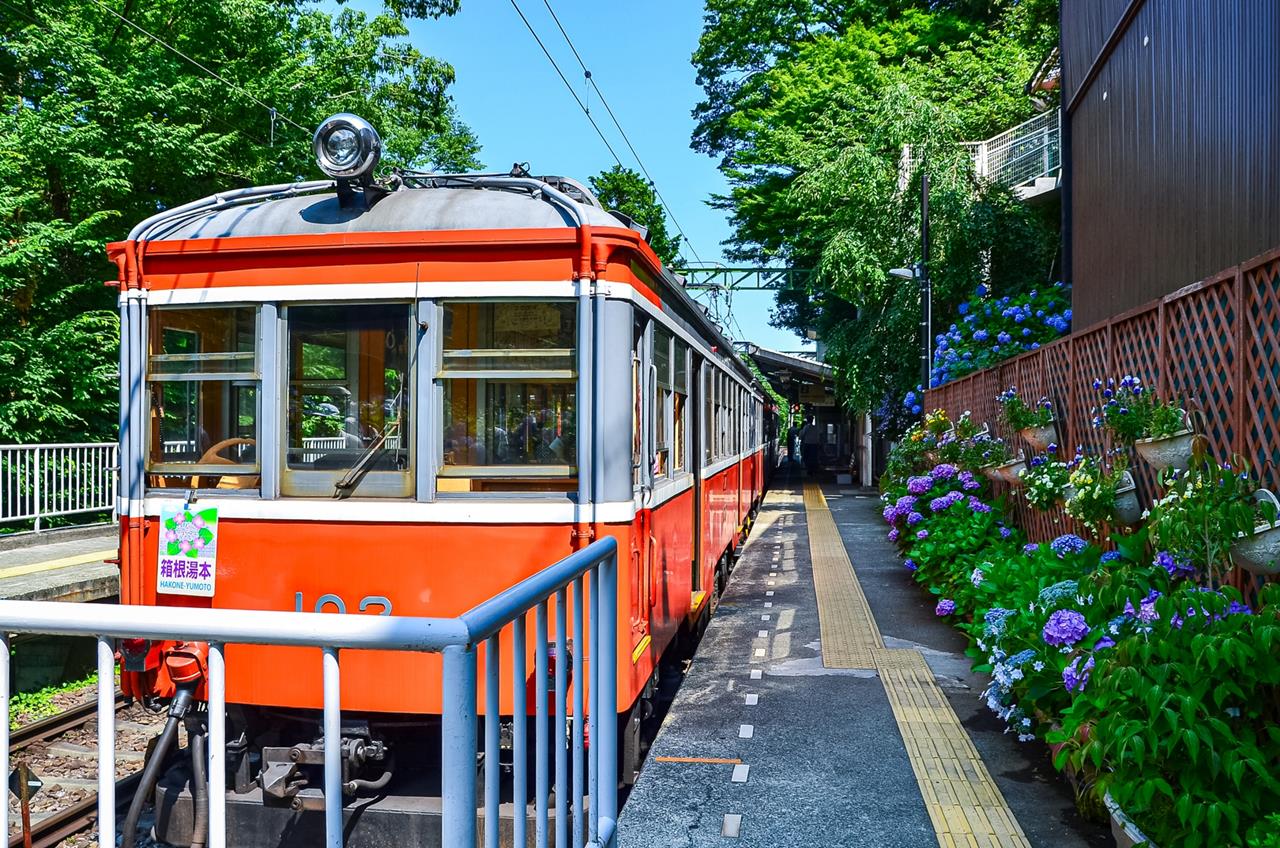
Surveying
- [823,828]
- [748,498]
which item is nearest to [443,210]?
[823,828]

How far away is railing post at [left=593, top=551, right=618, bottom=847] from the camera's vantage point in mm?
2506

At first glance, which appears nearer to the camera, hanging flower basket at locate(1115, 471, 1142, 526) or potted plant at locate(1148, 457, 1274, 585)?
potted plant at locate(1148, 457, 1274, 585)

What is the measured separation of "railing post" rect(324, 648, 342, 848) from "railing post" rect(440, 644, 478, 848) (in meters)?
0.18

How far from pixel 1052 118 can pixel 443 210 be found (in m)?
15.8

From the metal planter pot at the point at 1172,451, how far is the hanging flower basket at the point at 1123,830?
144 centimetres

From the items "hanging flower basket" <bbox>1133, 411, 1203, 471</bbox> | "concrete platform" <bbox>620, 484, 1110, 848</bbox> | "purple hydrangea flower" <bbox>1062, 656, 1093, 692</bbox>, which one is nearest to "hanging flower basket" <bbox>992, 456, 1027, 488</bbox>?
"concrete platform" <bbox>620, 484, 1110, 848</bbox>

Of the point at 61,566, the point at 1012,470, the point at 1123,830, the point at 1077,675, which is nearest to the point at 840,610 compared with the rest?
the point at 1012,470

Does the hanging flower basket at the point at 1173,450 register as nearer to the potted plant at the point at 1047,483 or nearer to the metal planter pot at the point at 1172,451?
the metal planter pot at the point at 1172,451

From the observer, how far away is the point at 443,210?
4.18m

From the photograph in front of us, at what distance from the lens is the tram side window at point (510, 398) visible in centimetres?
401

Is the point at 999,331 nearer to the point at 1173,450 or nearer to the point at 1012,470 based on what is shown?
the point at 1012,470

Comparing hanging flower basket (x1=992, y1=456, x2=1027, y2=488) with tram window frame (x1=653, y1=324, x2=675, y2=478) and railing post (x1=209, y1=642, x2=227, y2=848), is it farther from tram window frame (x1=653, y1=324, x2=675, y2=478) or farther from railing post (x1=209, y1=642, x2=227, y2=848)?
railing post (x1=209, y1=642, x2=227, y2=848)

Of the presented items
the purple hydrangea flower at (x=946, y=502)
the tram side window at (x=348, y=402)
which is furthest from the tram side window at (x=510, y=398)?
the purple hydrangea flower at (x=946, y=502)

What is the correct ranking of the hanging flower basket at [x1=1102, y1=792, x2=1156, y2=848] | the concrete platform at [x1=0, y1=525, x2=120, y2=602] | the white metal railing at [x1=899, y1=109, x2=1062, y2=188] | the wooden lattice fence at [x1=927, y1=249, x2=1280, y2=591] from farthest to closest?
the white metal railing at [x1=899, y1=109, x2=1062, y2=188], the concrete platform at [x1=0, y1=525, x2=120, y2=602], the wooden lattice fence at [x1=927, y1=249, x2=1280, y2=591], the hanging flower basket at [x1=1102, y1=792, x2=1156, y2=848]
